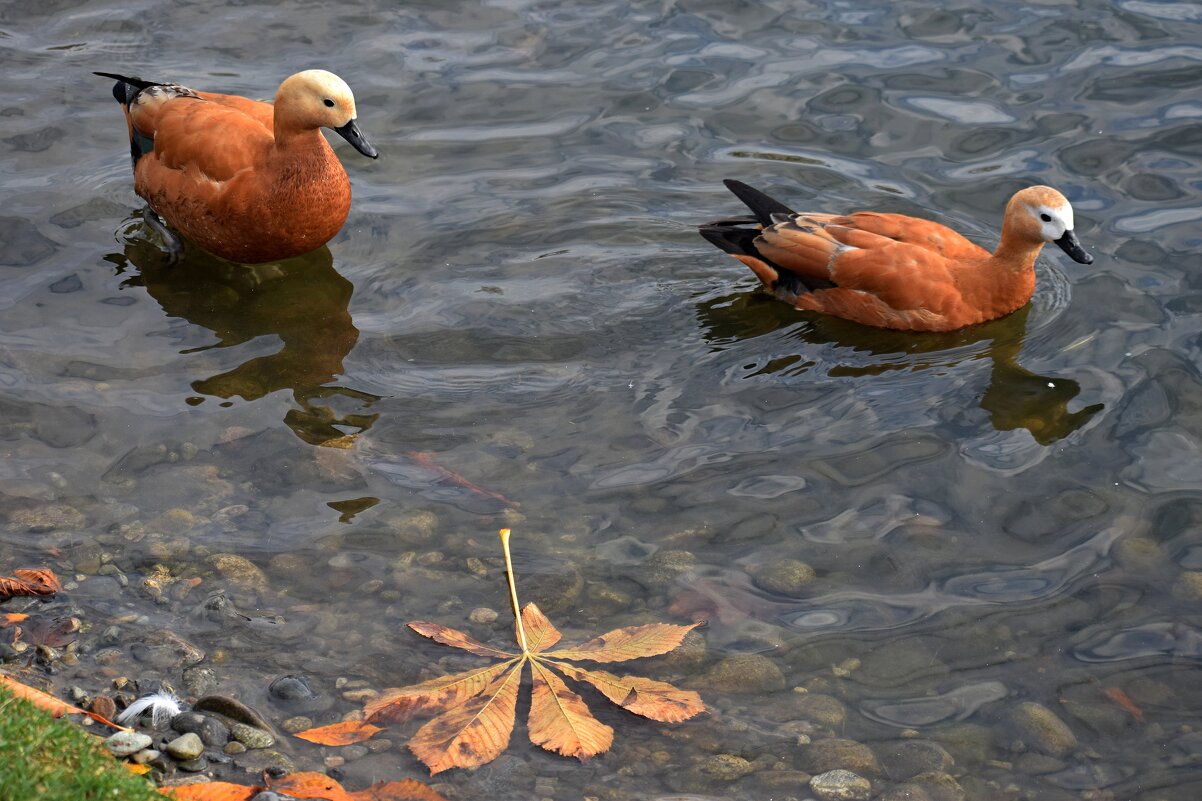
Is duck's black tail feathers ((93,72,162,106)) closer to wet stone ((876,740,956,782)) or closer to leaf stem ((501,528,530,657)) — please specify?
leaf stem ((501,528,530,657))

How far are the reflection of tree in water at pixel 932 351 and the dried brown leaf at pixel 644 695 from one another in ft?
8.87

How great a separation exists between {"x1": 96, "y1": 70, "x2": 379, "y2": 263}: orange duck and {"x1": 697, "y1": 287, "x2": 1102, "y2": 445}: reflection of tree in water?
2.39 m

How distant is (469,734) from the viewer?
14.6 feet

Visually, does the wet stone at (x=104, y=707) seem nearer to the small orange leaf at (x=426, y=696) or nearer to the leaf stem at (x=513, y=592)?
the small orange leaf at (x=426, y=696)

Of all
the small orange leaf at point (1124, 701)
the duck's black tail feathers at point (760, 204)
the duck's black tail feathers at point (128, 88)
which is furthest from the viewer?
the duck's black tail feathers at point (128, 88)

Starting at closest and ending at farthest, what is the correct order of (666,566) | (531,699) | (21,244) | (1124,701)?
(531,699)
(1124,701)
(666,566)
(21,244)

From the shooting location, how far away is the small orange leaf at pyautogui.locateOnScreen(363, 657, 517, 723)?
4645 millimetres

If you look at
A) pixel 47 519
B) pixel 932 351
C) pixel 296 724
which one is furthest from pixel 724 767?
pixel 932 351

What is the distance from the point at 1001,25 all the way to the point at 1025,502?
5.16m

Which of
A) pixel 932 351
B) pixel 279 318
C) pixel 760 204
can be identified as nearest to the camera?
pixel 932 351

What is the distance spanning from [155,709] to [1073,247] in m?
5.47

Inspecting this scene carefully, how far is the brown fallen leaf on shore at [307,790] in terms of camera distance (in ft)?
12.7

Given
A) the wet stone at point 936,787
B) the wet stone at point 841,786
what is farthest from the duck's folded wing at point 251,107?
the wet stone at point 936,787

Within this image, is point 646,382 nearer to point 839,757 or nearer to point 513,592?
point 513,592
